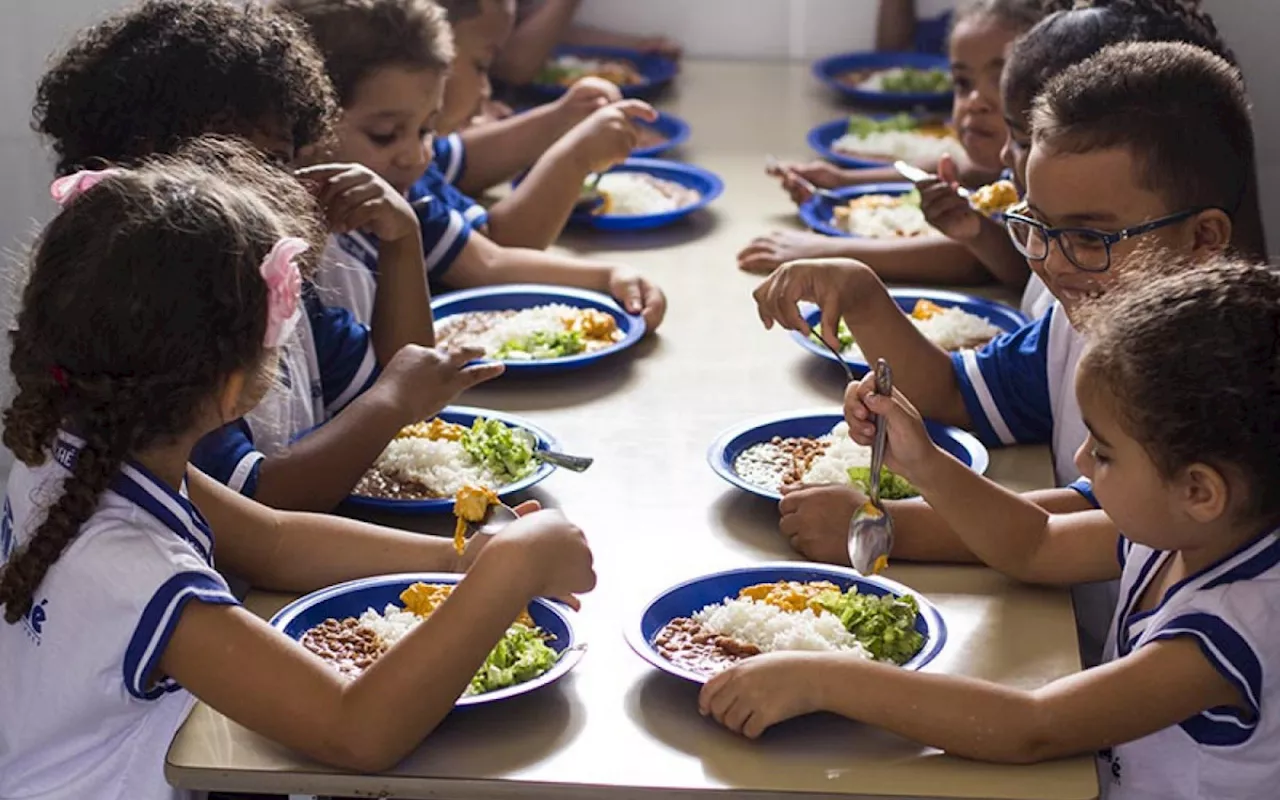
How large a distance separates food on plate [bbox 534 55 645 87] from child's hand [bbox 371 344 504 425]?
231 centimetres

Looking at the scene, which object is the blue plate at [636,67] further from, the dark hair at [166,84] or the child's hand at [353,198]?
the dark hair at [166,84]

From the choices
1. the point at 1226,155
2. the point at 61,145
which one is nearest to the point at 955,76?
the point at 1226,155

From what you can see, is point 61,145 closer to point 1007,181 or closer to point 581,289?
point 581,289

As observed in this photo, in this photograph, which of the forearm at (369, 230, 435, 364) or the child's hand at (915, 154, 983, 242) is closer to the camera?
the forearm at (369, 230, 435, 364)

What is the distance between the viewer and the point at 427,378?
2145 mm

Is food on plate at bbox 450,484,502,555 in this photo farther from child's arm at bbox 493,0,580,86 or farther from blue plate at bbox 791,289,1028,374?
child's arm at bbox 493,0,580,86

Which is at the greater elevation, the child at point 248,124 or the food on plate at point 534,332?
the child at point 248,124

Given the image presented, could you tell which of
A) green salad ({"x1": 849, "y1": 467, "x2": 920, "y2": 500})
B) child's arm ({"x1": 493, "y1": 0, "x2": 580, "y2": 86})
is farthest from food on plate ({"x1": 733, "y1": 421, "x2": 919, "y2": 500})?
child's arm ({"x1": 493, "y1": 0, "x2": 580, "y2": 86})

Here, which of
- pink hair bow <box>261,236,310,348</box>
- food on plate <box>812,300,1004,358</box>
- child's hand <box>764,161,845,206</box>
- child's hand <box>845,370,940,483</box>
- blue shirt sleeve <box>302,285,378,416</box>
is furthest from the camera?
child's hand <box>764,161,845,206</box>

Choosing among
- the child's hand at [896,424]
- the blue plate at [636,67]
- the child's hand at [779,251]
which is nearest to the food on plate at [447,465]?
the child's hand at [896,424]

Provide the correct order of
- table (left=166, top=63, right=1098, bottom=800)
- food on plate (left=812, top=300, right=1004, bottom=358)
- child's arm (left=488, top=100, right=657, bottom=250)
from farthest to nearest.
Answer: child's arm (left=488, top=100, right=657, bottom=250) → food on plate (left=812, top=300, right=1004, bottom=358) → table (left=166, top=63, right=1098, bottom=800)

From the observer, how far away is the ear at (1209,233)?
1966 mm

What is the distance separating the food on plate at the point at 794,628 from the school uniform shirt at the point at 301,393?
1.99 feet

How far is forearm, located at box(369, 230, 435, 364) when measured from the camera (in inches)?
97.0
